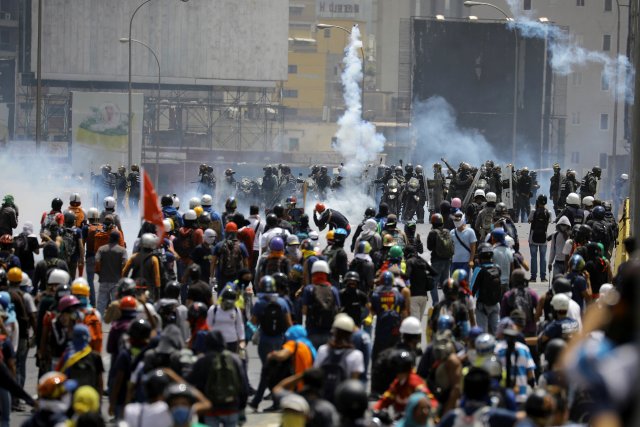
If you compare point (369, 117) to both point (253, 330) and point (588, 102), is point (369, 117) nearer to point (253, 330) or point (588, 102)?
point (588, 102)

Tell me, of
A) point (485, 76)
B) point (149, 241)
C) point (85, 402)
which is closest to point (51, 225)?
point (149, 241)

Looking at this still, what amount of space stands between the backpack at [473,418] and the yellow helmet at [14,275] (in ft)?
20.0

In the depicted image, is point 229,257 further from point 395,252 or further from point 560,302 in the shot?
point 560,302

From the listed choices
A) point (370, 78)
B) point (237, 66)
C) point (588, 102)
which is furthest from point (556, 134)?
point (370, 78)

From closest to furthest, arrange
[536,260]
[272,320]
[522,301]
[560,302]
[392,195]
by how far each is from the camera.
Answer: [560,302] → [272,320] → [522,301] → [536,260] → [392,195]

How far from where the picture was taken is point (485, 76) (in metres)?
61.3

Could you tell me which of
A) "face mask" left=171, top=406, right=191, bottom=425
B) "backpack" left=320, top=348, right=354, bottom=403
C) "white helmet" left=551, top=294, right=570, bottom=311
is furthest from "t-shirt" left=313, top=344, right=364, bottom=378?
"face mask" left=171, top=406, right=191, bottom=425

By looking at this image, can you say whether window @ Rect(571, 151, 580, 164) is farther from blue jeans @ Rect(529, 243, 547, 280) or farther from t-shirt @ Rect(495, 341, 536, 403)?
t-shirt @ Rect(495, 341, 536, 403)

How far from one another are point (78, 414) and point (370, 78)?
100706 millimetres

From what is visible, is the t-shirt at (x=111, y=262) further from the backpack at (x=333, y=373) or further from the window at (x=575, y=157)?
the window at (x=575, y=157)

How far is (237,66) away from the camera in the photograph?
84.7 metres

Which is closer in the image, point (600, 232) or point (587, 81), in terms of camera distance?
point (600, 232)

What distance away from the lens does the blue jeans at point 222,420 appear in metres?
10.7

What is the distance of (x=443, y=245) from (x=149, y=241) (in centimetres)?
465
